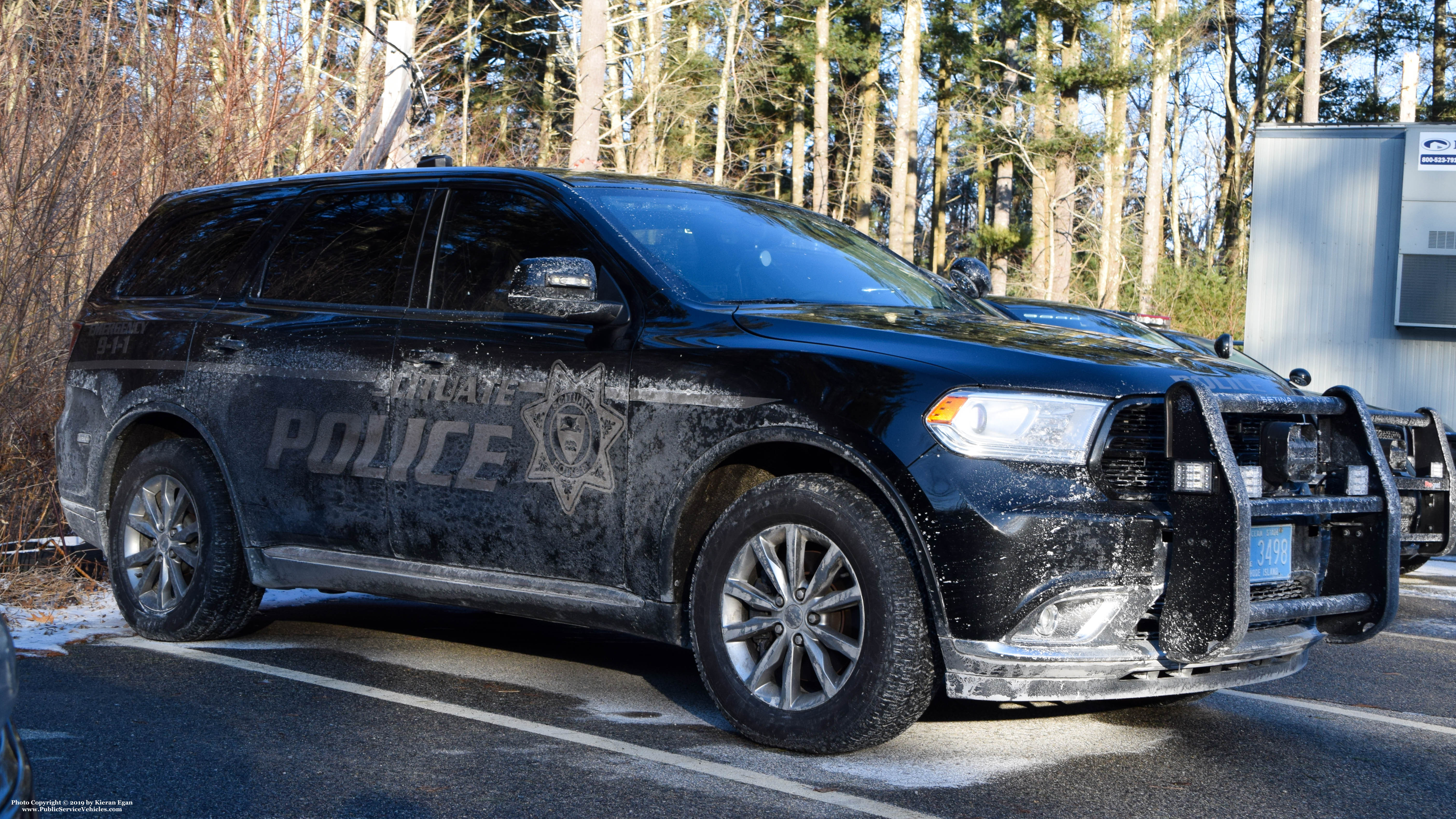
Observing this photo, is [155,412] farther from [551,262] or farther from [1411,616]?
[1411,616]

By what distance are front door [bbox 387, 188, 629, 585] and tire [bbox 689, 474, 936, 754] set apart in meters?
0.49

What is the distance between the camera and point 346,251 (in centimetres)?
599

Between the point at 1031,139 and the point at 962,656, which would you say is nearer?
the point at 962,656

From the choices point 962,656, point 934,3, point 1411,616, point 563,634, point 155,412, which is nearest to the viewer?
point 962,656

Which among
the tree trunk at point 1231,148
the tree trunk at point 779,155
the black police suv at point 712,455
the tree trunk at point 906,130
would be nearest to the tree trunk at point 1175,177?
the tree trunk at point 1231,148

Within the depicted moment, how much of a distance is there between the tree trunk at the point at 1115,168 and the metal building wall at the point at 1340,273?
33.2 ft

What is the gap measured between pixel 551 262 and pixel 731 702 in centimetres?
154

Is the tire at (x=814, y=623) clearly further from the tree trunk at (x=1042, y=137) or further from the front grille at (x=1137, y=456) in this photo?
the tree trunk at (x=1042, y=137)

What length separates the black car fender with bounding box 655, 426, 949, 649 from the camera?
4.24m

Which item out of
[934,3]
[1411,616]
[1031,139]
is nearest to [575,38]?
[1031,139]

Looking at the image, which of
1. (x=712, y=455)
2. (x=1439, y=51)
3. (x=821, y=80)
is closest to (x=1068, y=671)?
(x=712, y=455)

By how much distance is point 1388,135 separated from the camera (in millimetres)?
18031

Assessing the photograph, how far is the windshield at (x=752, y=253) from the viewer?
205 inches

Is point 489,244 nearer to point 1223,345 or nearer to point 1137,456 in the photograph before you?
point 1137,456
